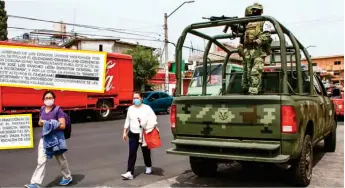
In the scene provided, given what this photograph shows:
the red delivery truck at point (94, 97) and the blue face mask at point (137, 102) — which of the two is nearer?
the blue face mask at point (137, 102)

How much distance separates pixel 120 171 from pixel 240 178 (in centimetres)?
228

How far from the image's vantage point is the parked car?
71.6ft

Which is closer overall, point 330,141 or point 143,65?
point 330,141

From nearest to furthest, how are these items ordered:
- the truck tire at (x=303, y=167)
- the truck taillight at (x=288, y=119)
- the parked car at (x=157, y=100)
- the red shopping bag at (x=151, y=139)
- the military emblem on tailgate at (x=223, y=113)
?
1. the truck taillight at (x=288, y=119)
2. the military emblem on tailgate at (x=223, y=113)
3. the truck tire at (x=303, y=167)
4. the red shopping bag at (x=151, y=139)
5. the parked car at (x=157, y=100)

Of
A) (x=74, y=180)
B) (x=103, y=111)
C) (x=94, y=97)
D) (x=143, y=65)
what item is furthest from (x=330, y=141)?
(x=143, y=65)

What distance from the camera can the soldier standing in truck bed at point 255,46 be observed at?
5.97m

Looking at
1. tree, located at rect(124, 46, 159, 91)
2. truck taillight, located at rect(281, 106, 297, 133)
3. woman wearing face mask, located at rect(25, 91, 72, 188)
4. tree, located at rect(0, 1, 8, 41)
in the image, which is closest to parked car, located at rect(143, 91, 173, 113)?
tree, located at rect(124, 46, 159, 91)

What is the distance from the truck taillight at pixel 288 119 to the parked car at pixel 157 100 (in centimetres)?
1677

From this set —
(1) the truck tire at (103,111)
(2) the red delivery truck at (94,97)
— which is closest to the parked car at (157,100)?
(2) the red delivery truck at (94,97)

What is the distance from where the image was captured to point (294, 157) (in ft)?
17.2

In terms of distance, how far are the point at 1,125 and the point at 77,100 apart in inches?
403

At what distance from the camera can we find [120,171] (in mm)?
7191

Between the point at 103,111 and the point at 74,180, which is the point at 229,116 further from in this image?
the point at 103,111

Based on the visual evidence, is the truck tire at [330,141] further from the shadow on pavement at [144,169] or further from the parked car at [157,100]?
the parked car at [157,100]
